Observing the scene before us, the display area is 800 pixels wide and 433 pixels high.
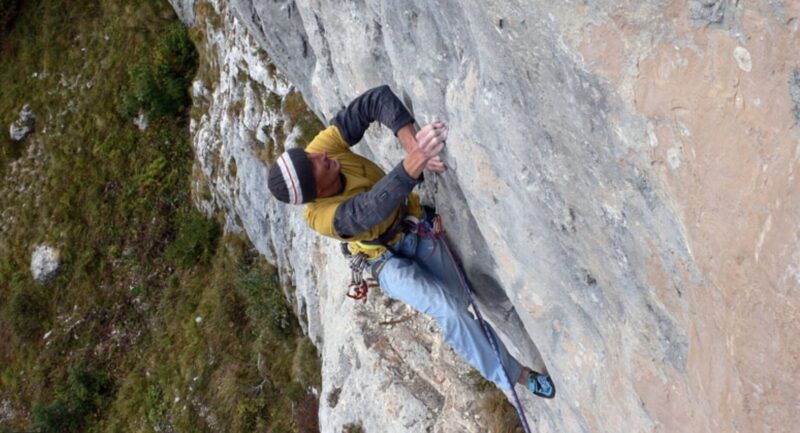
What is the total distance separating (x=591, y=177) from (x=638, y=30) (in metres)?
0.95

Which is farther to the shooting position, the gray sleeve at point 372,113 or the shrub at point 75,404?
the shrub at point 75,404

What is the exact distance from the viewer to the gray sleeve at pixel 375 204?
5.25 meters

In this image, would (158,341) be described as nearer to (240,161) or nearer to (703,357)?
(240,161)

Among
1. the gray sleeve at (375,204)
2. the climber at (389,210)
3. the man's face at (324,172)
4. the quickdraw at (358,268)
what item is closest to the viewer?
the gray sleeve at (375,204)

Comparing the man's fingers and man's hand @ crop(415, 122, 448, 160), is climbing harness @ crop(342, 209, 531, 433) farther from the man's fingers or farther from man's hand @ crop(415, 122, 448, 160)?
man's hand @ crop(415, 122, 448, 160)

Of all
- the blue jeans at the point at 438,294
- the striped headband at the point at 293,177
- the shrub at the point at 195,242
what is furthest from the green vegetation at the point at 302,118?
the striped headband at the point at 293,177

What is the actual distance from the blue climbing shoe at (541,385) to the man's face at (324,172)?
252 cm

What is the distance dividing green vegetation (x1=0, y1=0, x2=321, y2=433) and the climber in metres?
8.01

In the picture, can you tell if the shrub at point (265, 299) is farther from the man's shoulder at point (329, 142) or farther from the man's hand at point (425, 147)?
the man's hand at point (425, 147)

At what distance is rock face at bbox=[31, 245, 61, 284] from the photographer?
1838 centimetres

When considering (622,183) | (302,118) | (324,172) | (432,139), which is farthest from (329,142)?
(302,118)

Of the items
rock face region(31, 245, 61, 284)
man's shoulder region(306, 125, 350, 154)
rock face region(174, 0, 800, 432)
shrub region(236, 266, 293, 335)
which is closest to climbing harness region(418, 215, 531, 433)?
rock face region(174, 0, 800, 432)

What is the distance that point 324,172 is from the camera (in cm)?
573

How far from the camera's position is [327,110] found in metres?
8.70
